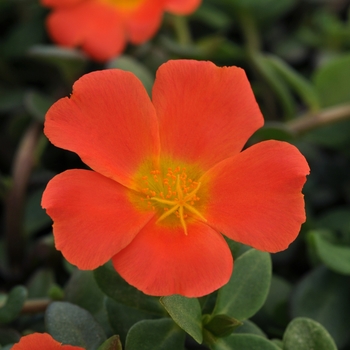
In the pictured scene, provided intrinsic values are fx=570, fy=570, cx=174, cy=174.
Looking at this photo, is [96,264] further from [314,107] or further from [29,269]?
[314,107]

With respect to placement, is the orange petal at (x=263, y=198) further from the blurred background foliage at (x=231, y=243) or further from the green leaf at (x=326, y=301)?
the green leaf at (x=326, y=301)

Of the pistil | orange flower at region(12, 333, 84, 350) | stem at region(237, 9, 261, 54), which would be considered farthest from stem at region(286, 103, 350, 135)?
orange flower at region(12, 333, 84, 350)

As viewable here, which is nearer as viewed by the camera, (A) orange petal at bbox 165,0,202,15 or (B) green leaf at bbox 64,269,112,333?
(B) green leaf at bbox 64,269,112,333

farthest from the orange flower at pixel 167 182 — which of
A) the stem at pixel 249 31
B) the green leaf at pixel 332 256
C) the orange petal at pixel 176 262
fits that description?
the stem at pixel 249 31

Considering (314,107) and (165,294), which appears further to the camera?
(314,107)

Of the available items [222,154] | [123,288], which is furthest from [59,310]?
[222,154]

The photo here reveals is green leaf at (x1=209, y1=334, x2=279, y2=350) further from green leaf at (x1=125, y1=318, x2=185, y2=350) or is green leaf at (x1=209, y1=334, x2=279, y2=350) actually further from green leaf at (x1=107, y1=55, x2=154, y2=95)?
green leaf at (x1=107, y1=55, x2=154, y2=95)

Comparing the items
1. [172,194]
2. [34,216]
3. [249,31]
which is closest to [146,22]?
[249,31]
